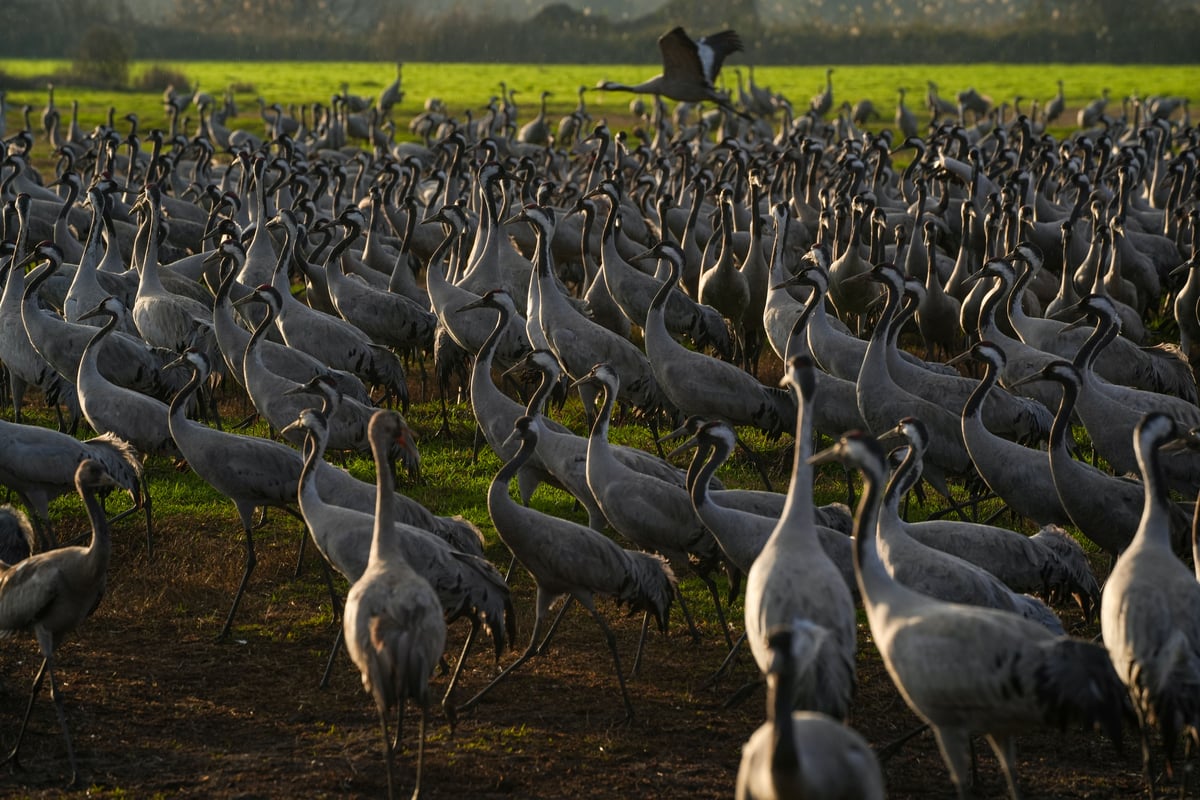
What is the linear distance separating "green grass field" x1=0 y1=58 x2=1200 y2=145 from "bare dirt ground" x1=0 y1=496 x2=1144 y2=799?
26.4m

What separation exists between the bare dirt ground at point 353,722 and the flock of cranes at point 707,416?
0.17 metres

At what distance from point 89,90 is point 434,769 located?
39.9 meters

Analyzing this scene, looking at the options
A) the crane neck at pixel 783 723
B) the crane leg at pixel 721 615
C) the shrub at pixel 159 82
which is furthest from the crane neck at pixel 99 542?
the shrub at pixel 159 82

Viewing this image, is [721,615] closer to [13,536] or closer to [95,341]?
[13,536]

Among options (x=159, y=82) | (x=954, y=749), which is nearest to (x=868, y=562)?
(x=954, y=749)

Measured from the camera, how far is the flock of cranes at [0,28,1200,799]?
17.4ft

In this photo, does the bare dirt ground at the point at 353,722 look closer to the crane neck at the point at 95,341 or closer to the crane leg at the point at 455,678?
the crane leg at the point at 455,678

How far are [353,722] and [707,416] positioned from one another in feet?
12.1

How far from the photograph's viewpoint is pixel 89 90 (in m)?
42.0

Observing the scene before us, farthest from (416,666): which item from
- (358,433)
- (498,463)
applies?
(498,463)

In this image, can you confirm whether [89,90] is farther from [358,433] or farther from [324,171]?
[358,433]

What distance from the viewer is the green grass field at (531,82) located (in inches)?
1519

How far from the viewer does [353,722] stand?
20.5ft

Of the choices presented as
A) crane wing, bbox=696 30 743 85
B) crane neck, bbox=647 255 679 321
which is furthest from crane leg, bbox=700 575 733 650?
crane wing, bbox=696 30 743 85
